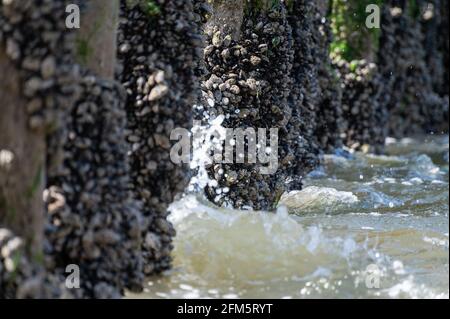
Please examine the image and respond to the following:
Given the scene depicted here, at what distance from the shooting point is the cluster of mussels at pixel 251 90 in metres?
8.00

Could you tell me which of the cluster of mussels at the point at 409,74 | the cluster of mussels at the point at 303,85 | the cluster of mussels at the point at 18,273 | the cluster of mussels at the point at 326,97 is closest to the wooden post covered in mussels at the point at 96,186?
the cluster of mussels at the point at 18,273

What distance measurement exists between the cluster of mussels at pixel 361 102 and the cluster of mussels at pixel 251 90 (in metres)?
5.39

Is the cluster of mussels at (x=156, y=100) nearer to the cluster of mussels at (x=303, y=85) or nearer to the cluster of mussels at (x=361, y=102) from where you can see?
the cluster of mussels at (x=303, y=85)

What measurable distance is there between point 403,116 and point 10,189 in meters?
13.9

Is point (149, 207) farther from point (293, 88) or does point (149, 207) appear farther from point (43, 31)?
point (293, 88)

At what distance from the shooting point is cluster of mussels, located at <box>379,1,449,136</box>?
612 inches

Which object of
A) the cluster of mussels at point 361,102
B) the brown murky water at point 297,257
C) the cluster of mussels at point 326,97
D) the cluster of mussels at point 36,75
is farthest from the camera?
the cluster of mussels at point 361,102

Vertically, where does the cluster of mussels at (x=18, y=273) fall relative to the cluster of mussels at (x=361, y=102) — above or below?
below

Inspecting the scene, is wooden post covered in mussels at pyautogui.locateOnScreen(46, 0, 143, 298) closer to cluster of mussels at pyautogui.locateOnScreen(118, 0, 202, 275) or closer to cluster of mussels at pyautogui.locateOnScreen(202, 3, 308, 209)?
cluster of mussels at pyautogui.locateOnScreen(118, 0, 202, 275)

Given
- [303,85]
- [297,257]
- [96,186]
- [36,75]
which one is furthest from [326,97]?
[36,75]

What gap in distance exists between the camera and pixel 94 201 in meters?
4.85

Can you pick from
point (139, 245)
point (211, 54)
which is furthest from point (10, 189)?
point (211, 54)

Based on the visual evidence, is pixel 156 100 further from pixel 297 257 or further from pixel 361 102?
pixel 361 102

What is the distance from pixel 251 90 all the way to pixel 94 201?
3483 mm
